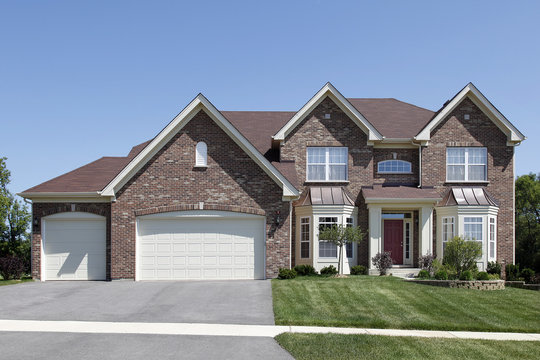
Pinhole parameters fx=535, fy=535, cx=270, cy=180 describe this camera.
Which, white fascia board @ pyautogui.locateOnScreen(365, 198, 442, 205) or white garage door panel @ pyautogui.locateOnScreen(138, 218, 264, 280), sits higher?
white fascia board @ pyautogui.locateOnScreen(365, 198, 442, 205)

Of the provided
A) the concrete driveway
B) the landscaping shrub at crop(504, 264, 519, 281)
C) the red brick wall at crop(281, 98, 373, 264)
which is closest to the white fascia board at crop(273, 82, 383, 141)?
the red brick wall at crop(281, 98, 373, 264)

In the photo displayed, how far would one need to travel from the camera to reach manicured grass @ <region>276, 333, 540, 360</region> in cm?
1036

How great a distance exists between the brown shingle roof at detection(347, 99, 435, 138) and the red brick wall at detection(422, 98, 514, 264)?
1317 mm

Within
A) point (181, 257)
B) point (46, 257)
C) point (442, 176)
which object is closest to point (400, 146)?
point (442, 176)

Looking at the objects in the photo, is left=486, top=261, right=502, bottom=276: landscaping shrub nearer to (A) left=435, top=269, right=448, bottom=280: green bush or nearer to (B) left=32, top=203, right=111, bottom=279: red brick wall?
(A) left=435, top=269, right=448, bottom=280: green bush

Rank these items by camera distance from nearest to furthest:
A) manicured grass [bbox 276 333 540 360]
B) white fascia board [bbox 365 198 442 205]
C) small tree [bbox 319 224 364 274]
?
manicured grass [bbox 276 333 540 360]
small tree [bbox 319 224 364 274]
white fascia board [bbox 365 198 442 205]

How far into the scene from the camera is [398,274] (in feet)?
76.7

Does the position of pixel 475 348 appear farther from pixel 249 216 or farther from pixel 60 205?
pixel 60 205

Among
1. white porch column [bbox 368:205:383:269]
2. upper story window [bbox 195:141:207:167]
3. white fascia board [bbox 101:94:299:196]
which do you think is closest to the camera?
white fascia board [bbox 101:94:299:196]

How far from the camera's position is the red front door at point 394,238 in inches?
989

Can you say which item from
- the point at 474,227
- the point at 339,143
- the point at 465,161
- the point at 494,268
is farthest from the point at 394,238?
the point at 339,143

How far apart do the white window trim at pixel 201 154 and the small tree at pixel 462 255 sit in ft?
33.4

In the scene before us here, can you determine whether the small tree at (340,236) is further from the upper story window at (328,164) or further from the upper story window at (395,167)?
the upper story window at (395,167)

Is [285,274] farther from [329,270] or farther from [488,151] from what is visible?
[488,151]
